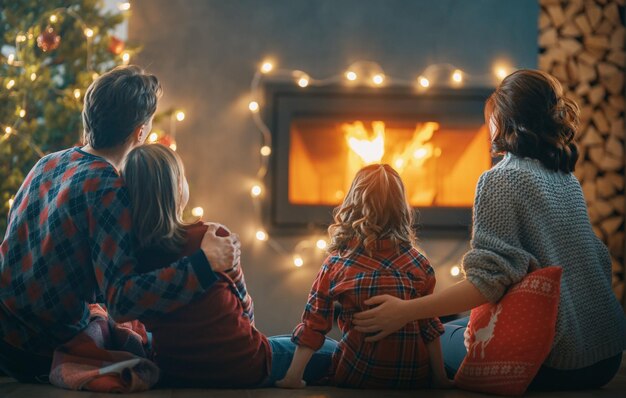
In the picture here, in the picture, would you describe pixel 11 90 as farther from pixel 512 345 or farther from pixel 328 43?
pixel 512 345

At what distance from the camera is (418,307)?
187cm

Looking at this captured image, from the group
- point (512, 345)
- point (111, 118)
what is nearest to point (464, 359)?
point (512, 345)

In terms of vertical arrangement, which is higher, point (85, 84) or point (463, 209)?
point (85, 84)

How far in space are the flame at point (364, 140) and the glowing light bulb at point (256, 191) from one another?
424 millimetres

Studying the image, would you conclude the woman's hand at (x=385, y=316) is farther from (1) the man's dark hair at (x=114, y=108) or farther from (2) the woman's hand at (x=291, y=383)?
(1) the man's dark hair at (x=114, y=108)

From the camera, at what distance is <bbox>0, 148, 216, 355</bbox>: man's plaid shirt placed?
1.80 metres

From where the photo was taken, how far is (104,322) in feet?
6.68

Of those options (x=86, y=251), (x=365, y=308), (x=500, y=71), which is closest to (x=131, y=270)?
(x=86, y=251)

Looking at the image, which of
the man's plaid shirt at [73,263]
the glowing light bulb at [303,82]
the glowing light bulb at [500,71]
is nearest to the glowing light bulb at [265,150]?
the glowing light bulb at [303,82]

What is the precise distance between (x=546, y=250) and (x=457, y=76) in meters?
1.85

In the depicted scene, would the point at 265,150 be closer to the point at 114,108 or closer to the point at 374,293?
the point at 114,108

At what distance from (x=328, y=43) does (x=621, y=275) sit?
162 centimetres

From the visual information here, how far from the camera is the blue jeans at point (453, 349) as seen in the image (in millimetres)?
2020

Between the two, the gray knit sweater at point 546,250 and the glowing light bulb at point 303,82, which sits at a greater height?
the glowing light bulb at point 303,82
